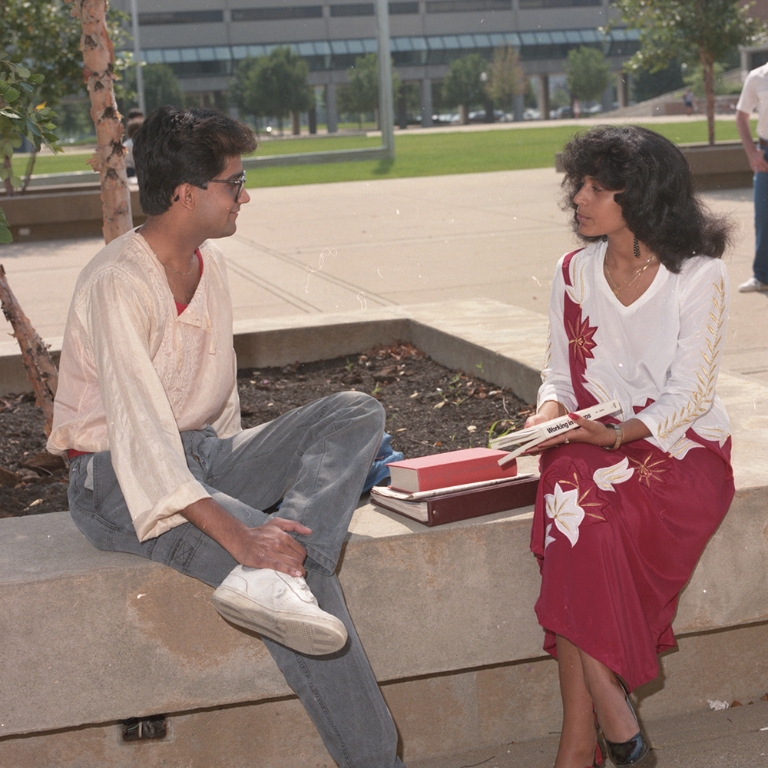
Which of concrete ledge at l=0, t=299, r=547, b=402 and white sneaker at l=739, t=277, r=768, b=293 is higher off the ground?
concrete ledge at l=0, t=299, r=547, b=402

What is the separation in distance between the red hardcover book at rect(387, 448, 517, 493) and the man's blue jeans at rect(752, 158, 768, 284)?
215 inches

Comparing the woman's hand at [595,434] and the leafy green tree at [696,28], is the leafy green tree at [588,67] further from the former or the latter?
the woman's hand at [595,434]

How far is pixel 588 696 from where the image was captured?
2723 mm

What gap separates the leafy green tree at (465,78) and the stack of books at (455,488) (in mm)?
63766

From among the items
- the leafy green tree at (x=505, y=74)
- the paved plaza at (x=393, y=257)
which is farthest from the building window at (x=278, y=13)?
the paved plaza at (x=393, y=257)

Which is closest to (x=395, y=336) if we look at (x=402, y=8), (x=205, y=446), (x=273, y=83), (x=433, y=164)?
(x=205, y=446)

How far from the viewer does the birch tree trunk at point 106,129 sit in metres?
4.29

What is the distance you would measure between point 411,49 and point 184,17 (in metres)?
19.5

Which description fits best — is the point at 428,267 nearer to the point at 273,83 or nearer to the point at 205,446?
the point at 205,446

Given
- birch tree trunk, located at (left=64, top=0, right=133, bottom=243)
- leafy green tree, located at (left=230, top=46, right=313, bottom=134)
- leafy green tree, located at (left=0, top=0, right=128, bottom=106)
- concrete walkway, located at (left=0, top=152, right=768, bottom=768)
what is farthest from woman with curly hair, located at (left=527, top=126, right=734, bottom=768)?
leafy green tree, located at (left=230, top=46, right=313, bottom=134)

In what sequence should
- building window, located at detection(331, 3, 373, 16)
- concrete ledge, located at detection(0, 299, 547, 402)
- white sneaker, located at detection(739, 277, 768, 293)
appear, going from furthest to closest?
building window, located at detection(331, 3, 373, 16) → white sneaker, located at detection(739, 277, 768, 293) → concrete ledge, located at detection(0, 299, 547, 402)

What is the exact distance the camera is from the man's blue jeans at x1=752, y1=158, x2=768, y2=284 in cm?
787

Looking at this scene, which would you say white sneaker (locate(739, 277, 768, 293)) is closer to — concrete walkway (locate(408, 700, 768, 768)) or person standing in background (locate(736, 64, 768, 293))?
person standing in background (locate(736, 64, 768, 293))

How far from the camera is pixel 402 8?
48.7 meters
